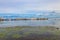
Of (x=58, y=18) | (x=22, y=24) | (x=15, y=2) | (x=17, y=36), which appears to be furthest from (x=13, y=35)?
(x=58, y=18)

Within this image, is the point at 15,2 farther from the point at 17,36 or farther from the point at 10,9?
the point at 17,36

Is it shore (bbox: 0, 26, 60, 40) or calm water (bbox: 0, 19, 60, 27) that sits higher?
calm water (bbox: 0, 19, 60, 27)

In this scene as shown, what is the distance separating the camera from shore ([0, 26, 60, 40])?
1.61 m

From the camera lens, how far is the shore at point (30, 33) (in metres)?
1.61

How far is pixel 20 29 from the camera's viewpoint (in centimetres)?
164

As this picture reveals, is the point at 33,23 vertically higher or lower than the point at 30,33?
higher

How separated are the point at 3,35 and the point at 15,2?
0.47 metres

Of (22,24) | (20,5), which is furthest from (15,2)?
(22,24)

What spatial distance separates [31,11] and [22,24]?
0.22 m

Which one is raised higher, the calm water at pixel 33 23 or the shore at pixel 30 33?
the calm water at pixel 33 23

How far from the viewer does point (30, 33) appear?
1627 mm

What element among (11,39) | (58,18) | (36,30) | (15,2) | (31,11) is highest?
(15,2)

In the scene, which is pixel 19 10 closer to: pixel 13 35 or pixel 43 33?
pixel 13 35

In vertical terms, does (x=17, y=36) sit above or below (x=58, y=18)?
below
